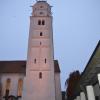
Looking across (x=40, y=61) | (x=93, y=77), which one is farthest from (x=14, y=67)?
(x=93, y=77)

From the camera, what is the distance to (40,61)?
30141 mm

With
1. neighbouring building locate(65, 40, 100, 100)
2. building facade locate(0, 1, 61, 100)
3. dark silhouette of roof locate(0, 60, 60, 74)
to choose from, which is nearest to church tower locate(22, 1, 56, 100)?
building facade locate(0, 1, 61, 100)

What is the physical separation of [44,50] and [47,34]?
297 centimetres

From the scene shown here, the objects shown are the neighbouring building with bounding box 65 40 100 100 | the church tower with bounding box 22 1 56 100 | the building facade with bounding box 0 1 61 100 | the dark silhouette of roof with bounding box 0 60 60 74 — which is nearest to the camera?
the neighbouring building with bounding box 65 40 100 100

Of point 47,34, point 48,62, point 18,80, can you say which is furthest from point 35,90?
point 47,34

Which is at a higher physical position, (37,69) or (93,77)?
(37,69)

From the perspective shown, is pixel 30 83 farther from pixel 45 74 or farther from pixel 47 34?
pixel 47 34

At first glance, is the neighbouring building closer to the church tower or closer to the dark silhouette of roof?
the church tower

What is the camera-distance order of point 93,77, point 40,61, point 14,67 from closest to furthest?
point 93,77
point 40,61
point 14,67

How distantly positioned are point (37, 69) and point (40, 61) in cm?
135

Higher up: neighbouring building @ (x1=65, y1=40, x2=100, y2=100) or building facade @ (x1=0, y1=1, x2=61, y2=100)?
building facade @ (x1=0, y1=1, x2=61, y2=100)

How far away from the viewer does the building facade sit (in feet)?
Result: 93.2

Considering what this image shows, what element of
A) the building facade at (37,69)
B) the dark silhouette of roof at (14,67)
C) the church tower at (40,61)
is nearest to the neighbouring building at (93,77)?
the church tower at (40,61)

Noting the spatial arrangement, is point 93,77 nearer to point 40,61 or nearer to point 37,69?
point 37,69
